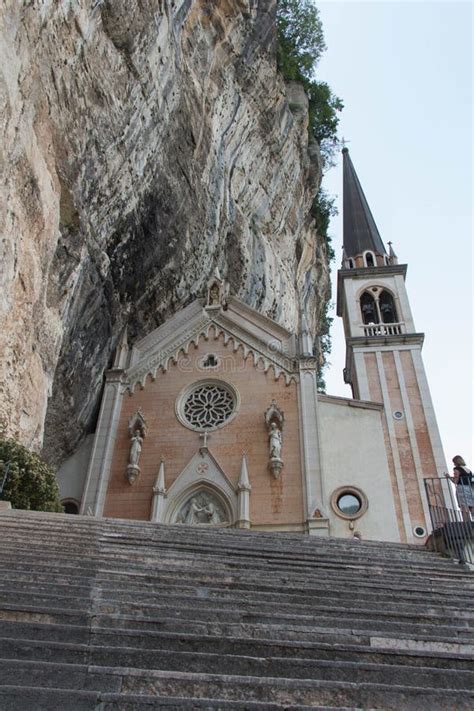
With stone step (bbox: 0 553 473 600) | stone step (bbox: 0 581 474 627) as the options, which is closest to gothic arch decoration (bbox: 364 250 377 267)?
stone step (bbox: 0 553 473 600)

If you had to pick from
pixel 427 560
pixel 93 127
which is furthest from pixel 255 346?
pixel 427 560

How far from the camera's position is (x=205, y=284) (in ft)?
66.0

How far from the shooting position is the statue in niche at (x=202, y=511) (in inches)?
593

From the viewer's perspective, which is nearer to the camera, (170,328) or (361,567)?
(361,567)

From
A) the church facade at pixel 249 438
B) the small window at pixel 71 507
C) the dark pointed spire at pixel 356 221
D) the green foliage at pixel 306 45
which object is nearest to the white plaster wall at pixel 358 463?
the church facade at pixel 249 438

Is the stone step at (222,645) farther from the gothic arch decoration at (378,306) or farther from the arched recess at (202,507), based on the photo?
the gothic arch decoration at (378,306)

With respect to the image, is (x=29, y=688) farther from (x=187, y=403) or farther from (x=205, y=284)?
(x=205, y=284)

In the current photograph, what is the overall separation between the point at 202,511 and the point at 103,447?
135 inches

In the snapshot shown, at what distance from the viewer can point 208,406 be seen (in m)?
17.4

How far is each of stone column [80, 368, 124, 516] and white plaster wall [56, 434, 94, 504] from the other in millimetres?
454

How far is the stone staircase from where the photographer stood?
131 inches

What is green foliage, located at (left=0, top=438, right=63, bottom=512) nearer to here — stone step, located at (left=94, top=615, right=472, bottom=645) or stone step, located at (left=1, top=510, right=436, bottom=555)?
stone step, located at (left=1, top=510, right=436, bottom=555)

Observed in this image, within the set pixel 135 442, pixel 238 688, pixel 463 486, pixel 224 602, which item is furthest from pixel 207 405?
pixel 238 688

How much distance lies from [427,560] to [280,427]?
9.01 metres
